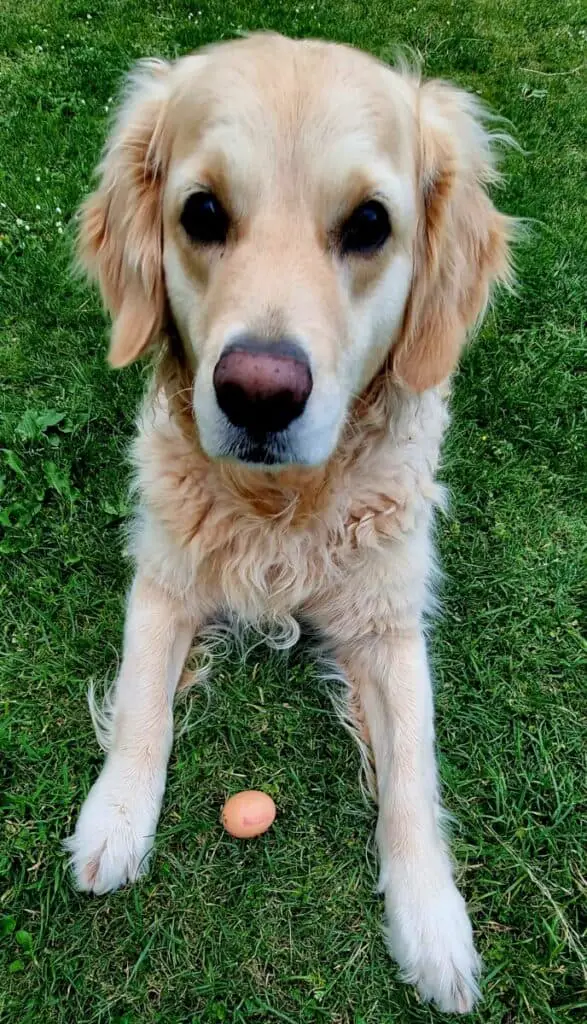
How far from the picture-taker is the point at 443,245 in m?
2.47

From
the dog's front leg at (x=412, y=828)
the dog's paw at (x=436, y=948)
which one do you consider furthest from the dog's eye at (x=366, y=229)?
the dog's paw at (x=436, y=948)

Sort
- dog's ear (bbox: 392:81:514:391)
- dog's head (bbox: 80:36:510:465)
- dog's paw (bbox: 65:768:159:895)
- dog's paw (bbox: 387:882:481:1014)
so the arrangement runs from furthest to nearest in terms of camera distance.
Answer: dog's ear (bbox: 392:81:514:391) → dog's paw (bbox: 65:768:159:895) → dog's paw (bbox: 387:882:481:1014) → dog's head (bbox: 80:36:510:465)

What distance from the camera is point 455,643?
309cm

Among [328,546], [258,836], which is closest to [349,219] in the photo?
[328,546]

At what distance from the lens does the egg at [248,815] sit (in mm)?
2475

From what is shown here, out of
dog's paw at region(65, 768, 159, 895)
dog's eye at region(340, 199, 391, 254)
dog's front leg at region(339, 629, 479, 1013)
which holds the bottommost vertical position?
dog's paw at region(65, 768, 159, 895)

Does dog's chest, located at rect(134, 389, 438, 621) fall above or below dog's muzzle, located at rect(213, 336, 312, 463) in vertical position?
below

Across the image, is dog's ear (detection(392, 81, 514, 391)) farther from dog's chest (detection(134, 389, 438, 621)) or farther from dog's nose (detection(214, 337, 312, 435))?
dog's nose (detection(214, 337, 312, 435))

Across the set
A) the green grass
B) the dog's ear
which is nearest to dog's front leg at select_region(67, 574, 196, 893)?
the green grass

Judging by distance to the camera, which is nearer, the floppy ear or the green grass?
the green grass

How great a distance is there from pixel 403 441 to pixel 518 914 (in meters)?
1.63

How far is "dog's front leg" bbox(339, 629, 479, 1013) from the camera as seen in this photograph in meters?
2.21

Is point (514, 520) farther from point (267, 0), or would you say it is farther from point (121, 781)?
point (267, 0)

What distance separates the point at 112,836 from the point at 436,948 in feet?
3.41
